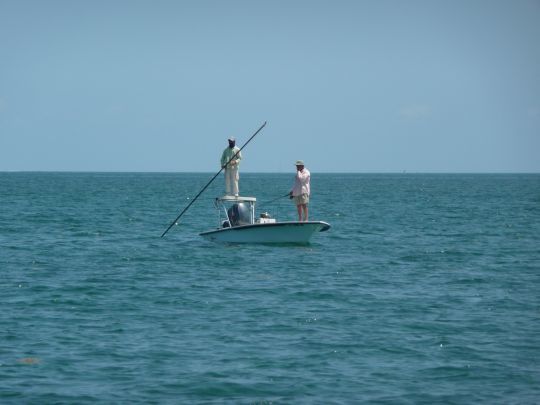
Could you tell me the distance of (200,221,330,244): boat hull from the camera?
1161 inches

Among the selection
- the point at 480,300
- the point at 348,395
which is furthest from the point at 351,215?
the point at 348,395

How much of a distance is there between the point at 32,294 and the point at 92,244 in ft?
42.4

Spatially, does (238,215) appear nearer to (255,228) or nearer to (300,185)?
(255,228)


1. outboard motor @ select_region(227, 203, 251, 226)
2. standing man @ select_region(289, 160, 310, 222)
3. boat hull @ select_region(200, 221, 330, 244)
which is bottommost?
boat hull @ select_region(200, 221, 330, 244)

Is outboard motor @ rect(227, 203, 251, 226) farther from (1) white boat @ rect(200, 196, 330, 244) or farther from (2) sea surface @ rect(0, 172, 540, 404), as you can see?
(2) sea surface @ rect(0, 172, 540, 404)

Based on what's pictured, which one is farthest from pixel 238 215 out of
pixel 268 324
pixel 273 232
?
pixel 268 324

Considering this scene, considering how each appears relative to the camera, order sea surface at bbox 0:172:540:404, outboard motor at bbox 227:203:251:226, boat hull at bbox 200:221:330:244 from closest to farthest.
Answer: sea surface at bbox 0:172:540:404 < boat hull at bbox 200:221:330:244 < outboard motor at bbox 227:203:251:226

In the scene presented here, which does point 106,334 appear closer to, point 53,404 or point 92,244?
point 53,404

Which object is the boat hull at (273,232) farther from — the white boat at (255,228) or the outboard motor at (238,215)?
the outboard motor at (238,215)

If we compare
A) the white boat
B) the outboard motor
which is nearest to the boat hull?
the white boat

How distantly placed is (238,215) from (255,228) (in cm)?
118

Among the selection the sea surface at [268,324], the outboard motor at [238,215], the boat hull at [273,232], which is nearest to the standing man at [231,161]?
the outboard motor at [238,215]

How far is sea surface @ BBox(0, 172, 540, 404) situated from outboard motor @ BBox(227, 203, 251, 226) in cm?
84

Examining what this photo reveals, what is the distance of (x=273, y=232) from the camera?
2984 centimetres
